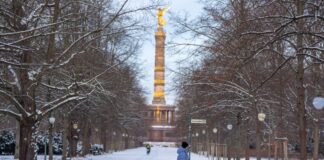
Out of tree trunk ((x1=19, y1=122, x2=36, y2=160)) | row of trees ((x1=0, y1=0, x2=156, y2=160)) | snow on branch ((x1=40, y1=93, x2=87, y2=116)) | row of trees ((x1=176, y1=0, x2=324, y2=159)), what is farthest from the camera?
snow on branch ((x1=40, y1=93, x2=87, y2=116))

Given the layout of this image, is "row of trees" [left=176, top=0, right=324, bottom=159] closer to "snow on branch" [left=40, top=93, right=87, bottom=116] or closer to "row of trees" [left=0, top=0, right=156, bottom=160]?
"row of trees" [left=0, top=0, right=156, bottom=160]

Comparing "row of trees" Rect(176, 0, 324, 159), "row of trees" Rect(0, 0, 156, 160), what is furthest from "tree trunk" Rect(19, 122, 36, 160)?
"row of trees" Rect(176, 0, 324, 159)

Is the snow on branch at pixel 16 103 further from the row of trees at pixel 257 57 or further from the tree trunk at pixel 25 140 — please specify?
the row of trees at pixel 257 57

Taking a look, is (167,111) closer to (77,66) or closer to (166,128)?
(166,128)

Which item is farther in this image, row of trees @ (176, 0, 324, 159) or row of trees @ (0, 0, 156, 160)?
row of trees @ (0, 0, 156, 160)

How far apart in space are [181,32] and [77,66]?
5.95 metres

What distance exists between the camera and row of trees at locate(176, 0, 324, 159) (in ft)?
51.4

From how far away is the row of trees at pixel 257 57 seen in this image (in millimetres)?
15670

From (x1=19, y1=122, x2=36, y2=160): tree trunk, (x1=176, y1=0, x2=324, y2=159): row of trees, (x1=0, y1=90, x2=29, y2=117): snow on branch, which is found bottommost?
(x1=19, y1=122, x2=36, y2=160): tree trunk

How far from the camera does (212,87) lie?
3103cm

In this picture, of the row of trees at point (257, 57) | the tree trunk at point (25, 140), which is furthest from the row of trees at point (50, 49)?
the row of trees at point (257, 57)

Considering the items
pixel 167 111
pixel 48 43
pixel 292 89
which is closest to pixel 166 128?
pixel 167 111

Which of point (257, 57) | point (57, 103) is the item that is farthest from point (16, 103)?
point (257, 57)

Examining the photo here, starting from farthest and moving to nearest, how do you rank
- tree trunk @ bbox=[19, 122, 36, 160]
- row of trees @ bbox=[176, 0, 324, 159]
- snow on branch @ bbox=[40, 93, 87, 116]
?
snow on branch @ bbox=[40, 93, 87, 116] < tree trunk @ bbox=[19, 122, 36, 160] < row of trees @ bbox=[176, 0, 324, 159]
